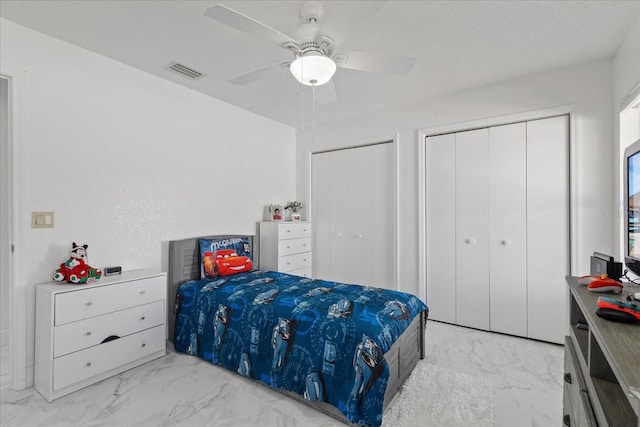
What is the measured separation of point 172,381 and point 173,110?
8.04 feet

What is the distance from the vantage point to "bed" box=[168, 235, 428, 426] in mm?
1756

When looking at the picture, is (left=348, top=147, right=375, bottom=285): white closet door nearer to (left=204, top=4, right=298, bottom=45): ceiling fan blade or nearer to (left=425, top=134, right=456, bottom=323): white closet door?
(left=425, top=134, right=456, bottom=323): white closet door

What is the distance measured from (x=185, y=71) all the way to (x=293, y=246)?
2294 millimetres

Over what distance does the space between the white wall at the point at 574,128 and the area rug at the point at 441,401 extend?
139 cm

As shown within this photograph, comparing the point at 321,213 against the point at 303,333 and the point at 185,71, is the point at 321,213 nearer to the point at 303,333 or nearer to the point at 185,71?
the point at 185,71

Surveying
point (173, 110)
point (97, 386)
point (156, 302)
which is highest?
point (173, 110)

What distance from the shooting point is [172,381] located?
87.3 inches

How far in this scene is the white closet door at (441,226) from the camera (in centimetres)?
338

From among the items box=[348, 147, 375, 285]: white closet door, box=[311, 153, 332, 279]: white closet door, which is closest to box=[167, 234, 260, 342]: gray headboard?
box=[311, 153, 332, 279]: white closet door

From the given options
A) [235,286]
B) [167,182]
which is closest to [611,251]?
[235,286]

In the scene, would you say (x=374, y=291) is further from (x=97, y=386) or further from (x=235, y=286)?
(x=97, y=386)

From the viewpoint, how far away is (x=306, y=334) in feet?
6.49

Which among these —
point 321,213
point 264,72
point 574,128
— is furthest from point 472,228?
point 264,72

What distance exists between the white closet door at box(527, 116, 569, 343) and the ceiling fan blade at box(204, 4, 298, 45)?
258 centimetres
